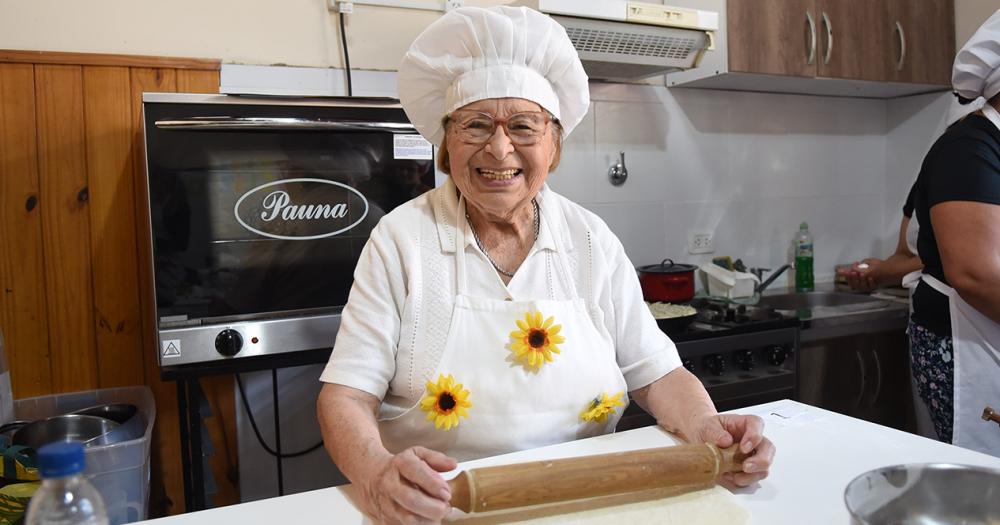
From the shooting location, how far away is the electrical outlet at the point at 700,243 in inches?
115

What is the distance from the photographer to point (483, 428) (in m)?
1.18

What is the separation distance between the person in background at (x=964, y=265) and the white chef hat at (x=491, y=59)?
3.18 feet

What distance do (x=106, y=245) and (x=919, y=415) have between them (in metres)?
2.74

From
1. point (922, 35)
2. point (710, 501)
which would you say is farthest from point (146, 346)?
point (922, 35)

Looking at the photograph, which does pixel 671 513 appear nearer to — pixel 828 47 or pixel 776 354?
pixel 776 354

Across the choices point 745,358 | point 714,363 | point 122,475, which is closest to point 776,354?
point 745,358

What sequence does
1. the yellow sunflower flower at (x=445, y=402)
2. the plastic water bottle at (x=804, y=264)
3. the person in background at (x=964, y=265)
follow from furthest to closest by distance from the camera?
the plastic water bottle at (x=804, y=264)
the person in background at (x=964, y=265)
the yellow sunflower flower at (x=445, y=402)

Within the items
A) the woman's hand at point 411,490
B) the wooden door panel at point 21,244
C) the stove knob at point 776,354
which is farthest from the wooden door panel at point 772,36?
the wooden door panel at point 21,244

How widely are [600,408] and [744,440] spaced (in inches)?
11.6

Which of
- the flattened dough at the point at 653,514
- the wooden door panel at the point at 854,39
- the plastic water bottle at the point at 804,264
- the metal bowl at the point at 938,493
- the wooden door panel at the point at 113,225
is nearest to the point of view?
the metal bowl at the point at 938,493

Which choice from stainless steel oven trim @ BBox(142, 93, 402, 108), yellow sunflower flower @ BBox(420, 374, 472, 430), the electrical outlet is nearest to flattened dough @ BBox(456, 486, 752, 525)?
yellow sunflower flower @ BBox(420, 374, 472, 430)

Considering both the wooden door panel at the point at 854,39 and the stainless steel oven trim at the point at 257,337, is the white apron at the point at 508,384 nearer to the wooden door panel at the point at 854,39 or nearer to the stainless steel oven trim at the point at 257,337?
the stainless steel oven trim at the point at 257,337

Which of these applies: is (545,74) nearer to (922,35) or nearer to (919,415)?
(919,415)

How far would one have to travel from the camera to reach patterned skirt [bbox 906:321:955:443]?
177 cm
